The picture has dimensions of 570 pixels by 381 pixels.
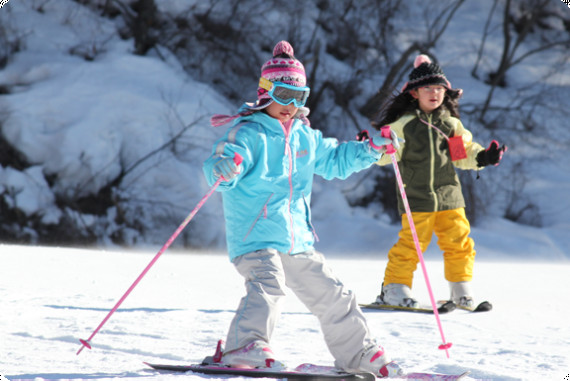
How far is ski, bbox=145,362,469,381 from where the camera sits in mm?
1851

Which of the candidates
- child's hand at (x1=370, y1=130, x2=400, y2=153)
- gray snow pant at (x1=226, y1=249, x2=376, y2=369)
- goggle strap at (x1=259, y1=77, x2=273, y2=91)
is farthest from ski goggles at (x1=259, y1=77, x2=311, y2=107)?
gray snow pant at (x1=226, y1=249, x2=376, y2=369)

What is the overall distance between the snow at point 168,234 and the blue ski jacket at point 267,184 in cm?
49

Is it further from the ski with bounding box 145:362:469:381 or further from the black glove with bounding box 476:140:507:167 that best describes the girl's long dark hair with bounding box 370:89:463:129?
the ski with bounding box 145:362:469:381

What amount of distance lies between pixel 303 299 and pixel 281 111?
65 cm

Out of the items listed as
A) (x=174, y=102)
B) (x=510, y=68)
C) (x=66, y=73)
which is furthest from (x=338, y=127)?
(x=66, y=73)

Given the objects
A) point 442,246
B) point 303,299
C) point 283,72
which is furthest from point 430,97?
point 303,299

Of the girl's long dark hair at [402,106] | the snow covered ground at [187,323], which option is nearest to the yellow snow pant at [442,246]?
the snow covered ground at [187,323]

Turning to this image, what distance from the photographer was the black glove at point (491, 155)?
321 centimetres

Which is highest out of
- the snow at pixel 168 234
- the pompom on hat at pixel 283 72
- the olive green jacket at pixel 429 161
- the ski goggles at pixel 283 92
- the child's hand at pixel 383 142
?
the pompom on hat at pixel 283 72

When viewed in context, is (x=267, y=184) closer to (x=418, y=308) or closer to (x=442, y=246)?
(x=418, y=308)

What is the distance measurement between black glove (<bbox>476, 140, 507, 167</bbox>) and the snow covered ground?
76 cm

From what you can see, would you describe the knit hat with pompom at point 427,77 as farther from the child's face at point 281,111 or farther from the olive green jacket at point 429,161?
→ the child's face at point 281,111

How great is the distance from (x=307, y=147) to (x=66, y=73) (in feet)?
21.6

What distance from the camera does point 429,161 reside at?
135 inches
